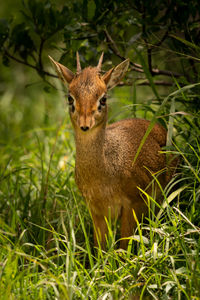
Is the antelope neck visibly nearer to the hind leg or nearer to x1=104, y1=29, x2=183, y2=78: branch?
the hind leg

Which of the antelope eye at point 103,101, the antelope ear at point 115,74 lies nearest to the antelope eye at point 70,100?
the antelope eye at point 103,101

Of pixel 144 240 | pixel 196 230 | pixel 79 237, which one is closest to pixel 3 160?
pixel 79 237

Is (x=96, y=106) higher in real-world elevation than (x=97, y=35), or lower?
lower

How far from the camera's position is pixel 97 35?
383 centimetres

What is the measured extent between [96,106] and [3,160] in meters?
2.26

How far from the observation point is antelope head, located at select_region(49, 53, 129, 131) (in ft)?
10.4

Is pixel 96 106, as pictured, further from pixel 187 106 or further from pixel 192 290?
pixel 192 290

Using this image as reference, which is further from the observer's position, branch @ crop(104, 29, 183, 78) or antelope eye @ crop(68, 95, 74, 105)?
branch @ crop(104, 29, 183, 78)

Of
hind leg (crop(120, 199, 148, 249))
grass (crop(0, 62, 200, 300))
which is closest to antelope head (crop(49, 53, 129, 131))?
grass (crop(0, 62, 200, 300))

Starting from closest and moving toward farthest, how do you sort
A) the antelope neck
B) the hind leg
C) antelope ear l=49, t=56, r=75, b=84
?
1. the antelope neck
2. antelope ear l=49, t=56, r=75, b=84
3. the hind leg

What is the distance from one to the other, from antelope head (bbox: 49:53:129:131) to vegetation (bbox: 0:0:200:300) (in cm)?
29

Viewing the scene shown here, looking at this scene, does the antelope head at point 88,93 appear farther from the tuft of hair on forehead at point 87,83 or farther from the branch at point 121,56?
the branch at point 121,56

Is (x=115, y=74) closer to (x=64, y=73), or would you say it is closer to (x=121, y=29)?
(x=64, y=73)

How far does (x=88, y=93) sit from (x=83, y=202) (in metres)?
1.22
